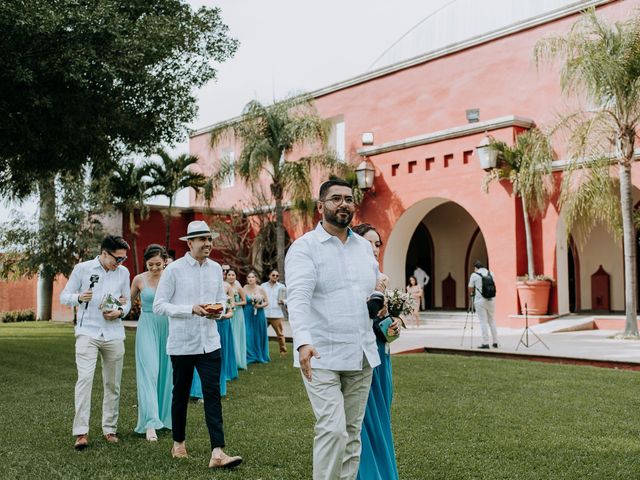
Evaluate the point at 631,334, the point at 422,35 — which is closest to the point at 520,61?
the point at 631,334

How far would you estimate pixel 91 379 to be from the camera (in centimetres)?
654

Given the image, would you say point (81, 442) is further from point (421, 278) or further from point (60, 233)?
point (60, 233)

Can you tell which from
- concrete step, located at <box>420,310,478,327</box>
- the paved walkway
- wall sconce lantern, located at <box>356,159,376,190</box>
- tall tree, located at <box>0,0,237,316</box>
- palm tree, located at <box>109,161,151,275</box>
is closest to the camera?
tall tree, located at <box>0,0,237,316</box>

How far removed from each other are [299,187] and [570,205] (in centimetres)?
925

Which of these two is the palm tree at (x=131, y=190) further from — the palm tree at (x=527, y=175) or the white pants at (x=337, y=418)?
the white pants at (x=337, y=418)

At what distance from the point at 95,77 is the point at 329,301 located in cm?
962

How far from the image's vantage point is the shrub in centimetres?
3042

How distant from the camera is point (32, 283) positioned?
33000 mm

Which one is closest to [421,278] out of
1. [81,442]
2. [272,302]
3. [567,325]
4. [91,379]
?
[567,325]

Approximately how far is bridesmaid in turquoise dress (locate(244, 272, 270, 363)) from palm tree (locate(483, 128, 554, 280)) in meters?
7.57

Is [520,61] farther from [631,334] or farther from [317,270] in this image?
[317,270]

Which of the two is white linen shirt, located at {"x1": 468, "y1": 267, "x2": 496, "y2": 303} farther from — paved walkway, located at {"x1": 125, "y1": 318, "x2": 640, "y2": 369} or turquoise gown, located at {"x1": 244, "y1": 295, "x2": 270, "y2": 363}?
turquoise gown, located at {"x1": 244, "y1": 295, "x2": 270, "y2": 363}

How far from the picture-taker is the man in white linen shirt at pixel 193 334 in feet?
18.4

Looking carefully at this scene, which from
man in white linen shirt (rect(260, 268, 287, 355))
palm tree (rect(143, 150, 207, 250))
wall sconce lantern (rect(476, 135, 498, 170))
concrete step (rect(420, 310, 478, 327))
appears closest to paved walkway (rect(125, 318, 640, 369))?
concrete step (rect(420, 310, 478, 327))
